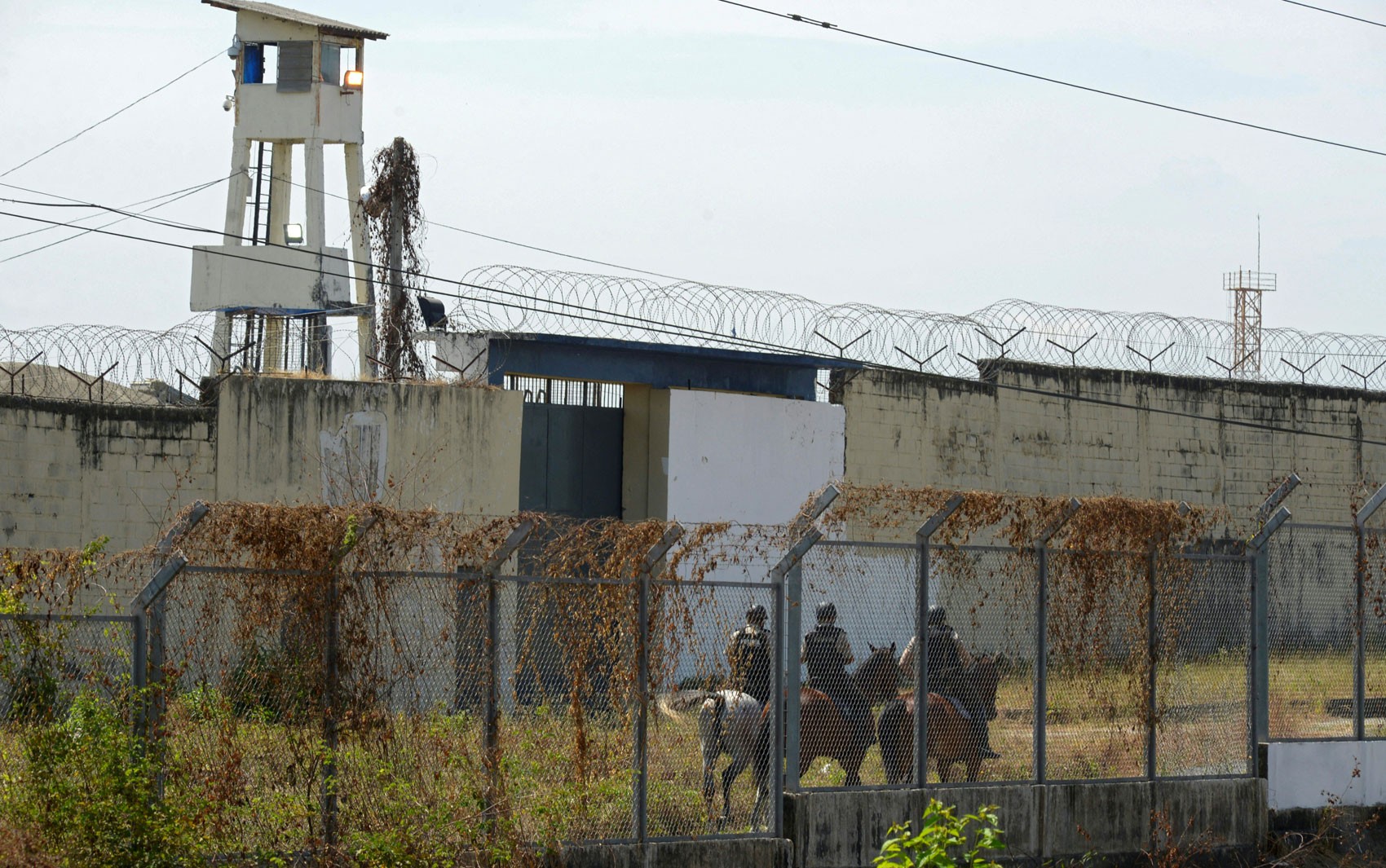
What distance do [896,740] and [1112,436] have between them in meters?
12.6

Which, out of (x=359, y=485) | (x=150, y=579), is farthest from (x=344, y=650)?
(x=359, y=485)

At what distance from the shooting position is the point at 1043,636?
10.1 metres

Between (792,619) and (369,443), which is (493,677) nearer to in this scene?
(792,619)

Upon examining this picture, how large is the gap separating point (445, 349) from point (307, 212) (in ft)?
18.5

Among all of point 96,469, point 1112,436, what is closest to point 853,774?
point 96,469

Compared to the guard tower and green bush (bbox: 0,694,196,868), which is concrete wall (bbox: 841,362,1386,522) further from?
green bush (bbox: 0,694,196,868)

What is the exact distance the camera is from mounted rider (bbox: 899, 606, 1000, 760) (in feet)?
31.9

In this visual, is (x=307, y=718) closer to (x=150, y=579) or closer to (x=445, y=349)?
(x=150, y=579)

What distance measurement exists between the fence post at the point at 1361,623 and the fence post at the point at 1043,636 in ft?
8.74

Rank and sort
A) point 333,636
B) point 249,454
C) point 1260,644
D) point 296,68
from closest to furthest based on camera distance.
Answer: point 333,636
point 1260,644
point 249,454
point 296,68

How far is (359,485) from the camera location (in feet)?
50.6

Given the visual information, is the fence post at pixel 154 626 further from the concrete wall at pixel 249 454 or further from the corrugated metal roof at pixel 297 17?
the corrugated metal roof at pixel 297 17

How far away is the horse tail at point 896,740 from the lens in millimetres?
9578

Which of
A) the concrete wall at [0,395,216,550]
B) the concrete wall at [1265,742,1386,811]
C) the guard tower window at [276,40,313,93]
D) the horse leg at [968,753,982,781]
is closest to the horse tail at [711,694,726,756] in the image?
the horse leg at [968,753,982,781]
